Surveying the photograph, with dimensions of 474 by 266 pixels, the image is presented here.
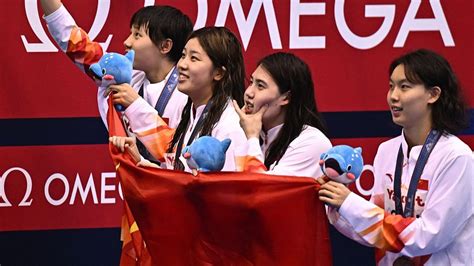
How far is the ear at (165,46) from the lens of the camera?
5.39 meters

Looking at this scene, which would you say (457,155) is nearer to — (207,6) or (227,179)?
(227,179)

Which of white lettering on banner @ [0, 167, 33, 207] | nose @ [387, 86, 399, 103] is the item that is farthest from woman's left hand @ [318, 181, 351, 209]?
white lettering on banner @ [0, 167, 33, 207]

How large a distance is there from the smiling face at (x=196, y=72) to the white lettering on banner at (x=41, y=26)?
3.87 ft

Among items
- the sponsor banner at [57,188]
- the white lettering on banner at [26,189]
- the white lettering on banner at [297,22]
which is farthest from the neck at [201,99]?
the white lettering on banner at [26,189]

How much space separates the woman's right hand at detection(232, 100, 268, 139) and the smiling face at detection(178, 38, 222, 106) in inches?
9.6

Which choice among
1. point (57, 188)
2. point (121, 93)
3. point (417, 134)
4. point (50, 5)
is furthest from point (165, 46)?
point (417, 134)

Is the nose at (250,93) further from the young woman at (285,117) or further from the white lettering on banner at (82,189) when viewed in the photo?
the white lettering on banner at (82,189)

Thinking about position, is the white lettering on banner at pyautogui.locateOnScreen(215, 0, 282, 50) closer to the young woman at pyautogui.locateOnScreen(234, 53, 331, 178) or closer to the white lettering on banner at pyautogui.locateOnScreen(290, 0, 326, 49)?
the white lettering on banner at pyautogui.locateOnScreen(290, 0, 326, 49)

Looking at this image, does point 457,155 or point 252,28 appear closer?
point 457,155

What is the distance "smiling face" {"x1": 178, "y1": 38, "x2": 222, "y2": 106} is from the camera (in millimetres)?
4805

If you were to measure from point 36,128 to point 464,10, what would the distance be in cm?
228

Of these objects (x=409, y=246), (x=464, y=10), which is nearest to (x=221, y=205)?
(x=409, y=246)

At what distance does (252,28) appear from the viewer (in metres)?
6.03

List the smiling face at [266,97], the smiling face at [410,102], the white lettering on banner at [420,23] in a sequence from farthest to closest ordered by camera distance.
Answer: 1. the white lettering on banner at [420,23]
2. the smiling face at [266,97]
3. the smiling face at [410,102]
